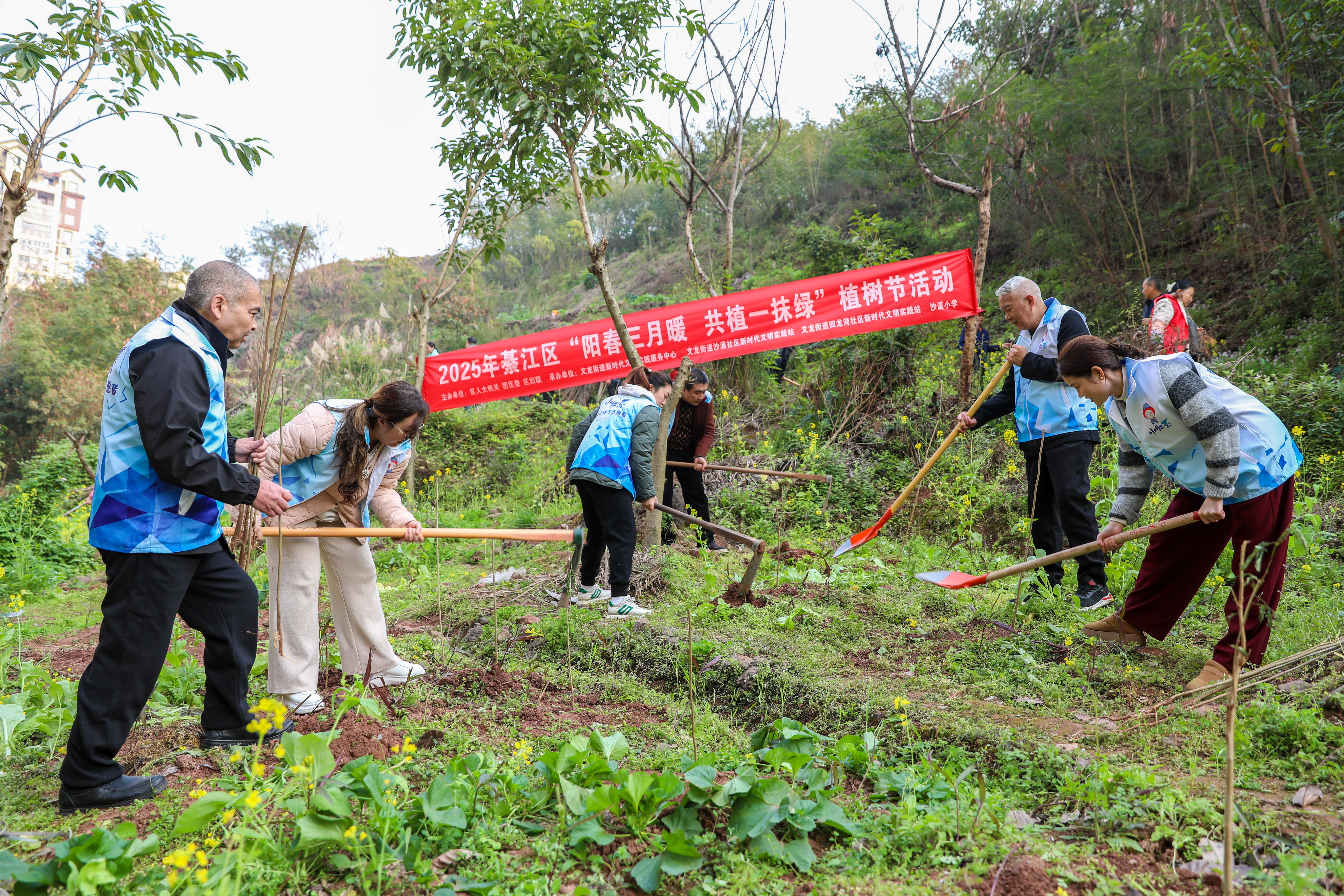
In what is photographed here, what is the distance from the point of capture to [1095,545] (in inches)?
126

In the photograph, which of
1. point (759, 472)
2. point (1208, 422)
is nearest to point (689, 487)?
point (759, 472)

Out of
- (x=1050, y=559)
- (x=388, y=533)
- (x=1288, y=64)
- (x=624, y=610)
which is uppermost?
(x=1288, y=64)

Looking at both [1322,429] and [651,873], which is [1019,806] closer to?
[651,873]

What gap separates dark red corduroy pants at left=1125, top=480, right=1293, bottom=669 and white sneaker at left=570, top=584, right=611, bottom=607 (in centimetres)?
284

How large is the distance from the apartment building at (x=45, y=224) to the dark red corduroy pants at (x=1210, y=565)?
530cm

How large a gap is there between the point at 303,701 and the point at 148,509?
3.60 ft

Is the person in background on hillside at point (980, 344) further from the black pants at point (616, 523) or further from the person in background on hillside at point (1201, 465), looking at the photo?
the black pants at point (616, 523)

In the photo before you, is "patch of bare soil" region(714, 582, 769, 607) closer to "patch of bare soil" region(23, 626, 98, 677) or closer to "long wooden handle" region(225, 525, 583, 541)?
"long wooden handle" region(225, 525, 583, 541)

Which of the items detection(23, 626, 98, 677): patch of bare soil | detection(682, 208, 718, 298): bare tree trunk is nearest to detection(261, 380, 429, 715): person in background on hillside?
detection(23, 626, 98, 677): patch of bare soil

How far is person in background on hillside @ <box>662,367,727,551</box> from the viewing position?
618cm

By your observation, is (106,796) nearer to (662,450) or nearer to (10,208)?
(10,208)

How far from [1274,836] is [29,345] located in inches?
729

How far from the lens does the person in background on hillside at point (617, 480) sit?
4.49m

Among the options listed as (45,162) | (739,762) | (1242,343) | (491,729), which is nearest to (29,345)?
(45,162)
